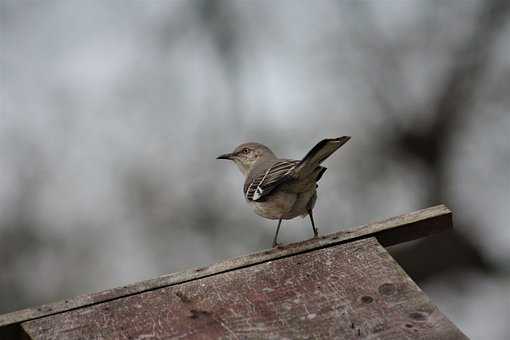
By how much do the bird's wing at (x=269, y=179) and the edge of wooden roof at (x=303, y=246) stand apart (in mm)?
773

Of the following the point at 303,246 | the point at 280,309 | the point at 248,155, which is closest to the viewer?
the point at 280,309

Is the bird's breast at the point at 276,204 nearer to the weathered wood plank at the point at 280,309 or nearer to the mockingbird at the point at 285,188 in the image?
the mockingbird at the point at 285,188

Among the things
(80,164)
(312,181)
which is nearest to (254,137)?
(80,164)

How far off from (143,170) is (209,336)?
462cm

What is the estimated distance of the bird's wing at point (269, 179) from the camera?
5.93m

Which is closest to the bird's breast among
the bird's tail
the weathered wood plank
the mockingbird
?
the mockingbird

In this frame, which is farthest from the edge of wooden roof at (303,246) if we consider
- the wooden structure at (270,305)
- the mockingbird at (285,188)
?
the mockingbird at (285,188)

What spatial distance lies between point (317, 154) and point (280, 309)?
1107 millimetres

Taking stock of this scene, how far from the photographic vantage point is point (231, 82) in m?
9.10

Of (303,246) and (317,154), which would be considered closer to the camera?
(303,246)

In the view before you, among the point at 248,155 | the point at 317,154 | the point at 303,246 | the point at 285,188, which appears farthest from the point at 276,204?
the point at 248,155

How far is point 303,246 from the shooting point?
5.14 meters

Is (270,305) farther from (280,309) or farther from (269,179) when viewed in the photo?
(269,179)

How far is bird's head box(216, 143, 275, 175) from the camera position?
7.18 meters
